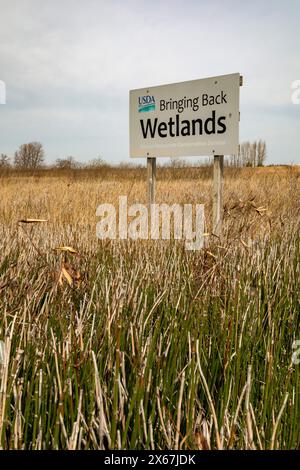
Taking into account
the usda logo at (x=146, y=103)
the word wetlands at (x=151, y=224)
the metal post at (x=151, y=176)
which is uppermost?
the usda logo at (x=146, y=103)

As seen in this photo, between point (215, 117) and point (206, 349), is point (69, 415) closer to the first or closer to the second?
point (206, 349)

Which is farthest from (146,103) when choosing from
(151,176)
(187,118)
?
(151,176)

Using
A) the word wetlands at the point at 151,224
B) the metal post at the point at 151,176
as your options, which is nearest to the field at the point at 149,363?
the word wetlands at the point at 151,224

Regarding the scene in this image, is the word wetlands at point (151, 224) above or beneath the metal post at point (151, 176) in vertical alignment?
beneath

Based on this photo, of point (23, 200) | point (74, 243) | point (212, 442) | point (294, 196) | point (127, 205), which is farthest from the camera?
point (294, 196)

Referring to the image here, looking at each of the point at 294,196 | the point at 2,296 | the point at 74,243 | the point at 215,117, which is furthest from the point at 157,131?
the point at 294,196

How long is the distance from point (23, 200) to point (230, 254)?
4095 mm

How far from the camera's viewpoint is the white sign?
331cm

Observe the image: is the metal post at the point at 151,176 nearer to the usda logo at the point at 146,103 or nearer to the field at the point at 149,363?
the usda logo at the point at 146,103

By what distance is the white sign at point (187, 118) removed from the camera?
3309 millimetres

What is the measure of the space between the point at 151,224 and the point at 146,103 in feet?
3.83

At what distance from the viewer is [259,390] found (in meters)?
1.29

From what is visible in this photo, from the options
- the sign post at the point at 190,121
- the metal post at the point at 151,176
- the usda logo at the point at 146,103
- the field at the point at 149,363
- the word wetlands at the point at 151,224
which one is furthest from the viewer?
the metal post at the point at 151,176

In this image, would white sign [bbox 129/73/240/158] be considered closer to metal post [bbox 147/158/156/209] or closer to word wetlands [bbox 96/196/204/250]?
metal post [bbox 147/158/156/209]
